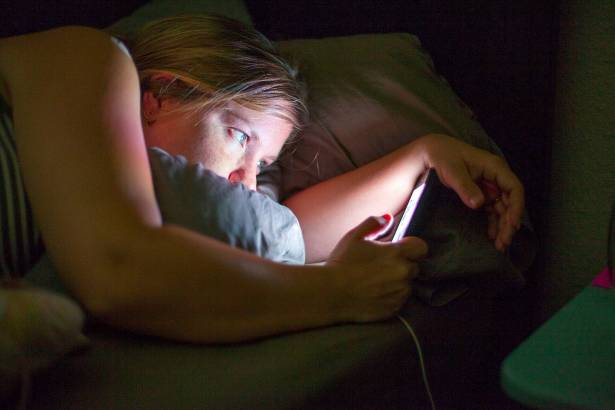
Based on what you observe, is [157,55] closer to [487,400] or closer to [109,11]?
[109,11]

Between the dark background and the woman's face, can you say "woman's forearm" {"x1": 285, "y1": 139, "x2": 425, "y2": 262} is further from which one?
the dark background

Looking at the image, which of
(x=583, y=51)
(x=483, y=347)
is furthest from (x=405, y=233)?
(x=583, y=51)

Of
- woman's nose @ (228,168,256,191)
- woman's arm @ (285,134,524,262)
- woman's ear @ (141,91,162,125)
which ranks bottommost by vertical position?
woman's arm @ (285,134,524,262)

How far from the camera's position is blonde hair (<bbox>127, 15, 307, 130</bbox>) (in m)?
0.99

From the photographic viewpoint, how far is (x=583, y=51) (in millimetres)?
1229

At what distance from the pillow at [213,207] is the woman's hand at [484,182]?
255mm

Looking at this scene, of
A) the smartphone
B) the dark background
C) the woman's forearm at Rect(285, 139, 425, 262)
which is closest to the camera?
the smartphone

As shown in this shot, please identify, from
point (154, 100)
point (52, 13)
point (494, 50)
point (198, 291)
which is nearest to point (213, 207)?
point (198, 291)

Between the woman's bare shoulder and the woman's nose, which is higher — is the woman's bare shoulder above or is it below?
above

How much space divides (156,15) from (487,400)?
37.8 inches

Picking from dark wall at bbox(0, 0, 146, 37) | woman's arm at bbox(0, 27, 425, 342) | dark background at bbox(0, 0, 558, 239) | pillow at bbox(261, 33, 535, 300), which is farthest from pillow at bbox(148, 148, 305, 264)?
dark wall at bbox(0, 0, 146, 37)

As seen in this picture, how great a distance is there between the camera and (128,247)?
0.66 meters

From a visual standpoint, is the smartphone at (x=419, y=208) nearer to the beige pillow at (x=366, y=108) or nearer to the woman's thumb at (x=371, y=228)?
the woman's thumb at (x=371, y=228)

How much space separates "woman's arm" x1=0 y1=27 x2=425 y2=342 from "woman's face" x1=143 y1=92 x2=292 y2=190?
157 millimetres
